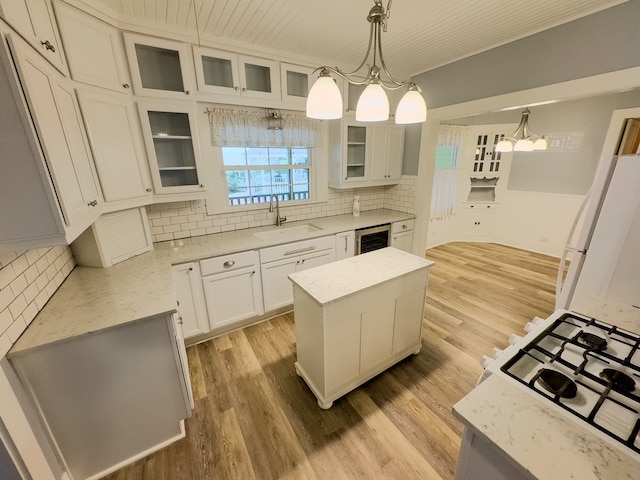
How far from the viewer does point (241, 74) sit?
7.66 ft

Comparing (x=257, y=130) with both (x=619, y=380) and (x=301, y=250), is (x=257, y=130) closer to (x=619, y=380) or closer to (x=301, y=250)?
(x=301, y=250)

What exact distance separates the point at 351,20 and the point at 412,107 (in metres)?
1.35

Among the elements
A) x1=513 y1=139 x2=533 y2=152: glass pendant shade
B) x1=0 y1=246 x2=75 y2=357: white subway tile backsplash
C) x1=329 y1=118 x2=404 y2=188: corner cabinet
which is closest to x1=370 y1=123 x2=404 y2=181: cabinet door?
x1=329 y1=118 x2=404 y2=188: corner cabinet

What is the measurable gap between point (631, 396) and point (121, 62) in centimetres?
306

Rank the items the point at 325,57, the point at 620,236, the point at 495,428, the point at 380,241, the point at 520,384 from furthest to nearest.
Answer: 1. the point at 380,241
2. the point at 325,57
3. the point at 620,236
4. the point at 520,384
5. the point at 495,428

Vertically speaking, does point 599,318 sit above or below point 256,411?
above

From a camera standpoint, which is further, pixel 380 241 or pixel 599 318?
pixel 380 241

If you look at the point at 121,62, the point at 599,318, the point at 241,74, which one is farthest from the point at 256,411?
the point at 241,74

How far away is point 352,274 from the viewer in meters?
1.79

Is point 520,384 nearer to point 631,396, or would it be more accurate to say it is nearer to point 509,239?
point 631,396

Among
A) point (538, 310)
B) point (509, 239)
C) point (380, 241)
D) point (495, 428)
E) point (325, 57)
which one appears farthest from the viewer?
point (509, 239)

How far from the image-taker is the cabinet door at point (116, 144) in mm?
1626

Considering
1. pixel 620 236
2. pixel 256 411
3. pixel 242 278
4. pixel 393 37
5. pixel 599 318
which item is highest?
pixel 393 37

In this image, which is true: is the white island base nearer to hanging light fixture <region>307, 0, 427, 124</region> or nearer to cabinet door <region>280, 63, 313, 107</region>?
hanging light fixture <region>307, 0, 427, 124</region>
